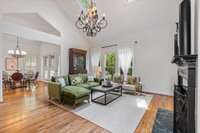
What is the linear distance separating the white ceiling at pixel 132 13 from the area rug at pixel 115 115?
367 centimetres

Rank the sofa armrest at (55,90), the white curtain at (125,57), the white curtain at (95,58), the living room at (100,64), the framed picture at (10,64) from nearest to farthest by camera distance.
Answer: the living room at (100,64), the sofa armrest at (55,90), the white curtain at (125,57), the white curtain at (95,58), the framed picture at (10,64)

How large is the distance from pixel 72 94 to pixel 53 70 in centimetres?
552

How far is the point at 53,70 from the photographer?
339 inches

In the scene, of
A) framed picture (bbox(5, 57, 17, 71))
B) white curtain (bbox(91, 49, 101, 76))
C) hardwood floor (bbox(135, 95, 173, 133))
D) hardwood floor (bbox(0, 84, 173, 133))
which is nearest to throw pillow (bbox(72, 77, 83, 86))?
hardwood floor (bbox(0, 84, 173, 133))

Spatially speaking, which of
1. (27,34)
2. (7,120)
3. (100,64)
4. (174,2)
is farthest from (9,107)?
(174,2)

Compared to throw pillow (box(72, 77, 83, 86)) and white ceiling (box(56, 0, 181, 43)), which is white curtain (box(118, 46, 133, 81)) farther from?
throw pillow (box(72, 77, 83, 86))

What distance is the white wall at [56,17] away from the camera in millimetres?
4438

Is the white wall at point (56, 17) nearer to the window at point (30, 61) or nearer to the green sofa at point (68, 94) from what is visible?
the green sofa at point (68, 94)

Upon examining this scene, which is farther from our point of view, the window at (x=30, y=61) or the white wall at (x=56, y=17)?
the window at (x=30, y=61)

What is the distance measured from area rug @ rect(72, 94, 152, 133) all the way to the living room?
2 cm

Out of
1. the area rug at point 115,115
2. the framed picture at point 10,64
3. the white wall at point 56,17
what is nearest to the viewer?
the area rug at point 115,115

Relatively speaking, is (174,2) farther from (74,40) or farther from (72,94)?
(74,40)

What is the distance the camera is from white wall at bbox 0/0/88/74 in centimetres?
444

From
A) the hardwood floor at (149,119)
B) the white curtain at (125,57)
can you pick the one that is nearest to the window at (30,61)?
the white curtain at (125,57)
